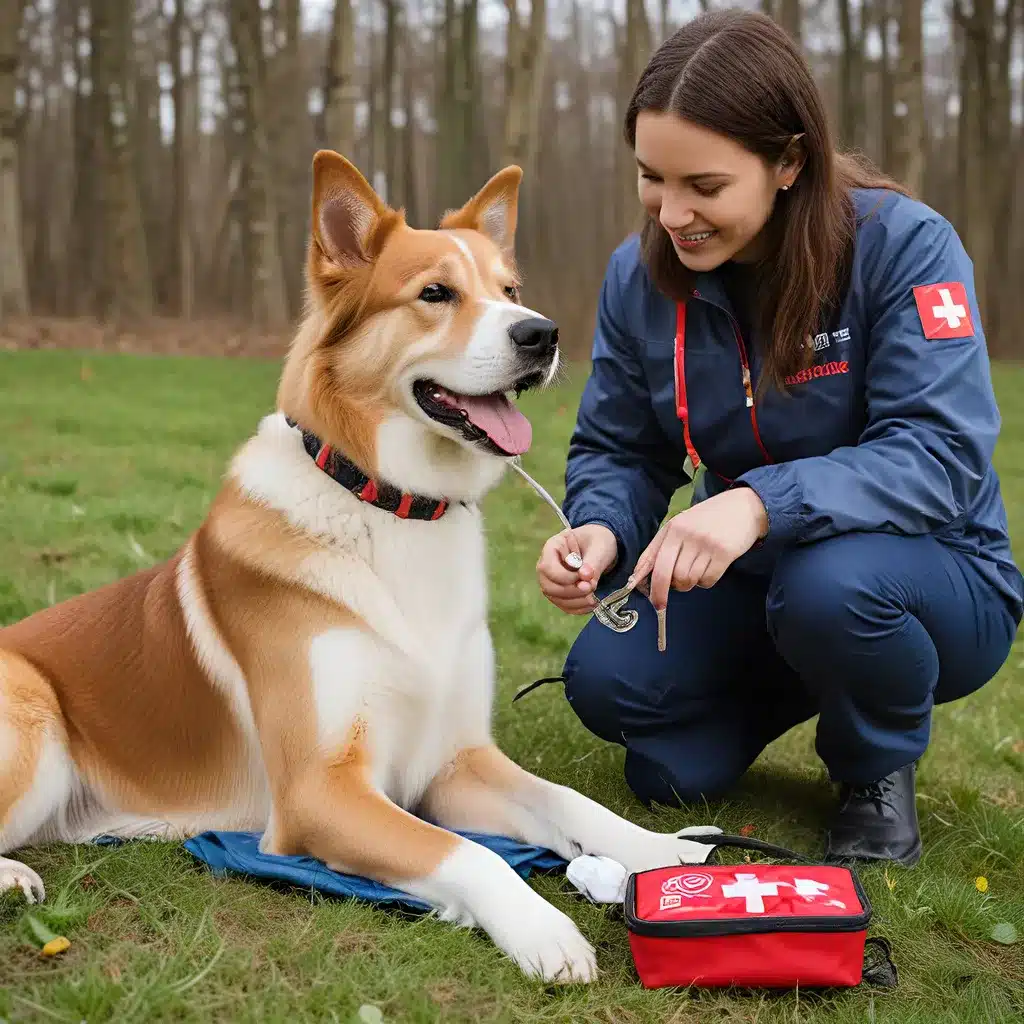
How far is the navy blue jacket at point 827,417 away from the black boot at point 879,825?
549 mm

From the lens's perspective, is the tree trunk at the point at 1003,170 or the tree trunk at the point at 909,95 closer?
the tree trunk at the point at 909,95

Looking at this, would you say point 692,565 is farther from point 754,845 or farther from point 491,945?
point 491,945

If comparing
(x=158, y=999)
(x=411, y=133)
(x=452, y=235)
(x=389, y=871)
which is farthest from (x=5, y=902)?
(x=411, y=133)

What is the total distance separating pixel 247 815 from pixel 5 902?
0.57m

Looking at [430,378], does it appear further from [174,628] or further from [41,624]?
[41,624]

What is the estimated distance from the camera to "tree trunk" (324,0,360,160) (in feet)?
39.3

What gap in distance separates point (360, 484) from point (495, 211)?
2.98 feet

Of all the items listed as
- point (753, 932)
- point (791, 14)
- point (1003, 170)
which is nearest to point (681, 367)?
point (753, 932)

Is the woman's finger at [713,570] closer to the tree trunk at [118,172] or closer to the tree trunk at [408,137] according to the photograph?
the tree trunk at [118,172]

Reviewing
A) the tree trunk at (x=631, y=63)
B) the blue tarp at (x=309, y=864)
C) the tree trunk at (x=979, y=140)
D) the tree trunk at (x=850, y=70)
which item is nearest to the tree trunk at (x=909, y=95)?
the tree trunk at (x=631, y=63)

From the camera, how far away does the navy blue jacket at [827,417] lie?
8.10 feet

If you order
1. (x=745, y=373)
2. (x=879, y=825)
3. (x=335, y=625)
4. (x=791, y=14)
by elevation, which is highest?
(x=791, y=14)

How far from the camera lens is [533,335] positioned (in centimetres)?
253

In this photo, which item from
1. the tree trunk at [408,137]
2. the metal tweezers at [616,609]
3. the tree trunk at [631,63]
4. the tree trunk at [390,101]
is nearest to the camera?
the metal tweezers at [616,609]
